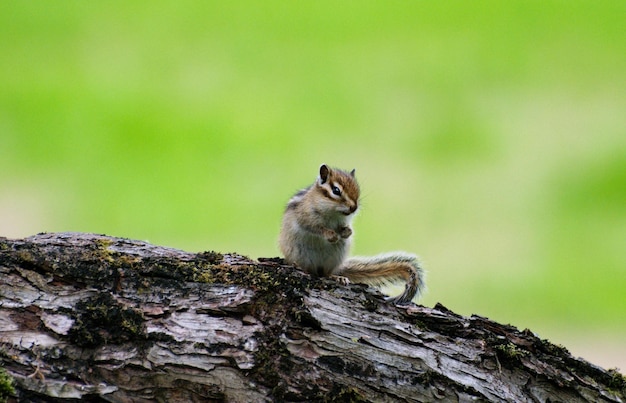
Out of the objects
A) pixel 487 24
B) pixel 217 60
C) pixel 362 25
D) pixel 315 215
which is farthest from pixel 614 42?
pixel 315 215

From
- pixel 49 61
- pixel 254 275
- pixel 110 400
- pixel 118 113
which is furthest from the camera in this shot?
pixel 49 61

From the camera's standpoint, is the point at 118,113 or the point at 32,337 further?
the point at 118,113

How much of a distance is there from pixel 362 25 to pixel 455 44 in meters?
1.09

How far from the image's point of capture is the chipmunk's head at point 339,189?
403cm

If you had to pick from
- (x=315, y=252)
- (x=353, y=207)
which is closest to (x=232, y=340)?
(x=315, y=252)

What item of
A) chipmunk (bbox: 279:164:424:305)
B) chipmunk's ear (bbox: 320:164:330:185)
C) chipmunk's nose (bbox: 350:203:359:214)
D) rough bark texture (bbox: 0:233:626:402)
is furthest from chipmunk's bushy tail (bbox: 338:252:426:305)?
rough bark texture (bbox: 0:233:626:402)

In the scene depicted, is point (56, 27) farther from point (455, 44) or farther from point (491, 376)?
point (491, 376)

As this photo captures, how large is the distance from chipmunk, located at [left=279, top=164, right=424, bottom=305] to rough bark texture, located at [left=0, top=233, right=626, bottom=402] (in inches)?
29.3

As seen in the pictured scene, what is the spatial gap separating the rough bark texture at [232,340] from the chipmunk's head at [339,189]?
96cm

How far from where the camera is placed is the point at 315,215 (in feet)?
13.1

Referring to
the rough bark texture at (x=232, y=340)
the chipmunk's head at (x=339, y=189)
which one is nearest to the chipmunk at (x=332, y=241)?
the chipmunk's head at (x=339, y=189)

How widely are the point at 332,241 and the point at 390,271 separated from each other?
0.28 m

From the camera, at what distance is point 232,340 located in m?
2.80

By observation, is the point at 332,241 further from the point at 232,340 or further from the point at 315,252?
the point at 232,340
